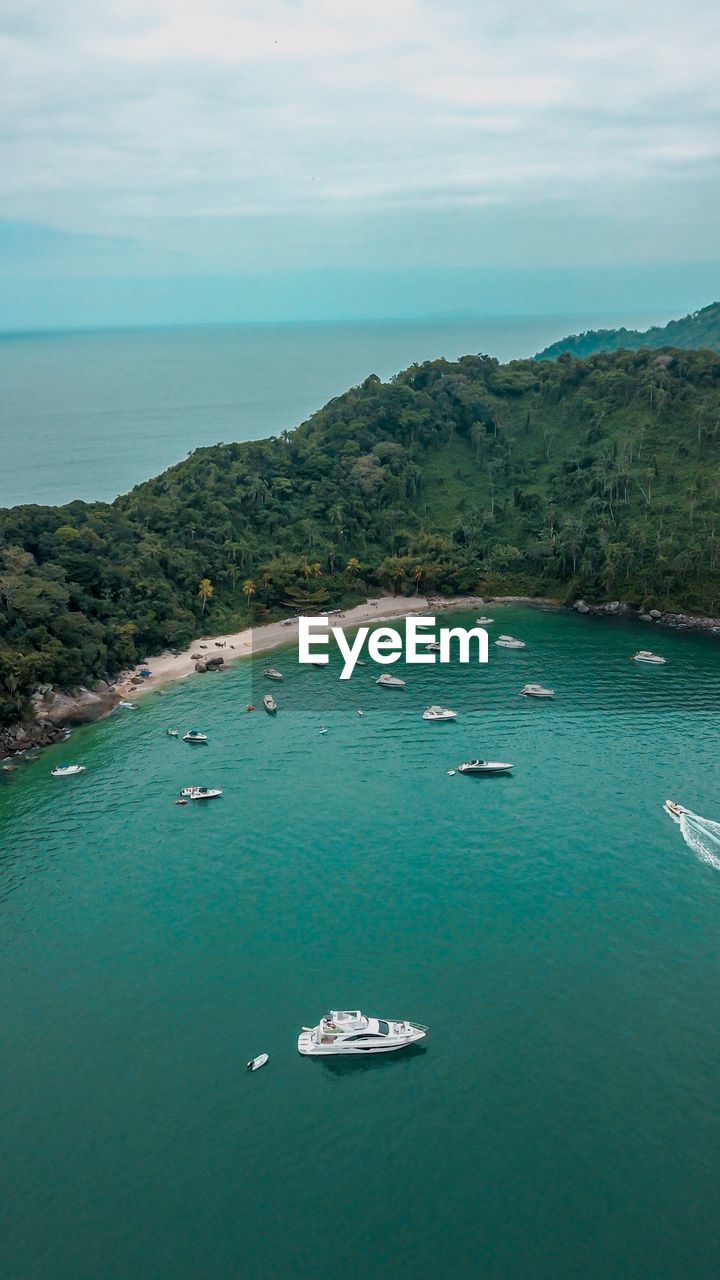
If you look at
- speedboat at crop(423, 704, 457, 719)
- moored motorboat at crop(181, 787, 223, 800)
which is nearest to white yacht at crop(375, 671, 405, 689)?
speedboat at crop(423, 704, 457, 719)

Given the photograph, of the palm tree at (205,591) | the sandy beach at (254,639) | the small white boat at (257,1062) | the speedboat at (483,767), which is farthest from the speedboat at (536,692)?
the small white boat at (257,1062)

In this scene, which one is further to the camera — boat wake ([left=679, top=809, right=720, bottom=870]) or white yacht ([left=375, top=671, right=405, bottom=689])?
white yacht ([left=375, top=671, right=405, bottom=689])

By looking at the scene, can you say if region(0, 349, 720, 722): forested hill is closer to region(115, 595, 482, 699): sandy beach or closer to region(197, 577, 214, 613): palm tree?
region(197, 577, 214, 613): palm tree

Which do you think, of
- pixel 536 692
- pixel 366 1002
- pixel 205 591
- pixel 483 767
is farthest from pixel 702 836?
pixel 205 591

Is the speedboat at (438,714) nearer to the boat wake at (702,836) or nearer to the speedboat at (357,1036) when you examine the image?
the boat wake at (702,836)

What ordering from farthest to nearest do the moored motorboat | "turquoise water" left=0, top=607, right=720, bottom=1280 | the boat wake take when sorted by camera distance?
the moored motorboat, the boat wake, "turquoise water" left=0, top=607, right=720, bottom=1280

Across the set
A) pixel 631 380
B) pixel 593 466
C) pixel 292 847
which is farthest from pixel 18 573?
pixel 631 380
